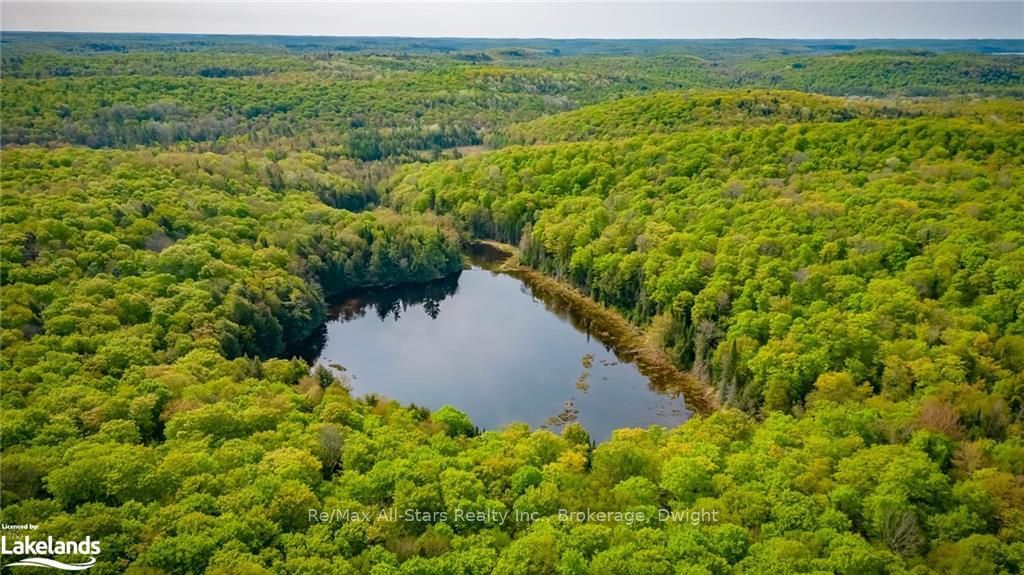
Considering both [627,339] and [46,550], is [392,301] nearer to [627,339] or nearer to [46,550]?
[627,339]

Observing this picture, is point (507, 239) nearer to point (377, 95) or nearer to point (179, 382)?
point (179, 382)

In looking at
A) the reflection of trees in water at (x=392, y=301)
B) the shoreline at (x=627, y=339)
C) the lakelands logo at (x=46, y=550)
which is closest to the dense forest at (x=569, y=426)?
the lakelands logo at (x=46, y=550)

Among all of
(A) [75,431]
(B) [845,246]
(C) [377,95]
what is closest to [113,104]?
(C) [377,95]

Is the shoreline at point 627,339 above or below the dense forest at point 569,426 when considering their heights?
below

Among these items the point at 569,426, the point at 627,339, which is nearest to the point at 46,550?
the point at 569,426

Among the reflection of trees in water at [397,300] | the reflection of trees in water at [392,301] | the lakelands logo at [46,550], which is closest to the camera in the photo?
the lakelands logo at [46,550]

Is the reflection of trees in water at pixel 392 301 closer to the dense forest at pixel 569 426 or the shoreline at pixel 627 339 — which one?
the dense forest at pixel 569 426
